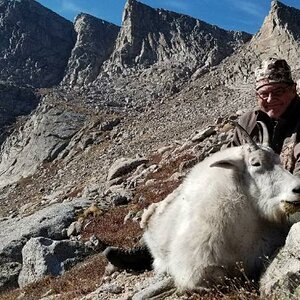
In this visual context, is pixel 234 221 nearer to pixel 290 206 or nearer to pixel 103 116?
pixel 290 206

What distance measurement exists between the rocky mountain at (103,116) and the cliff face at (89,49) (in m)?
0.29

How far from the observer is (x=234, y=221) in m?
5.01

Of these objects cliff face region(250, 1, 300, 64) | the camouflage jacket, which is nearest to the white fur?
the camouflage jacket

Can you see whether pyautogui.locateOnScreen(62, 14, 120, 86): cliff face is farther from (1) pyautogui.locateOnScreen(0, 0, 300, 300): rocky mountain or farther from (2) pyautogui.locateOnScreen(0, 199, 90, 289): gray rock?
(2) pyautogui.locateOnScreen(0, 199, 90, 289): gray rock

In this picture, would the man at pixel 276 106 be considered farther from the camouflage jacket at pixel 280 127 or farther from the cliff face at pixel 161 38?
the cliff face at pixel 161 38

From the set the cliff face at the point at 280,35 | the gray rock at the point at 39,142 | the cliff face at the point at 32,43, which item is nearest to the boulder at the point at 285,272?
the gray rock at the point at 39,142

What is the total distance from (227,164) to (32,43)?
109125 mm

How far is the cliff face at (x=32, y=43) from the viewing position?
102m

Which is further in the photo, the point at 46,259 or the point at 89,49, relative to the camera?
the point at 89,49

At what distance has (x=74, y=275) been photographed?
10156mm

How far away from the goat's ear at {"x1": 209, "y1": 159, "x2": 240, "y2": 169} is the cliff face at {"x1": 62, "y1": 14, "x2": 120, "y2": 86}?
287ft

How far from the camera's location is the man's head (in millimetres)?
6078

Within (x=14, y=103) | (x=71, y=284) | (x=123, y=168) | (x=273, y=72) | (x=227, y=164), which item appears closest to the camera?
(x=227, y=164)

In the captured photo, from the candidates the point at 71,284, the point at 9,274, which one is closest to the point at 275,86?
the point at 71,284
